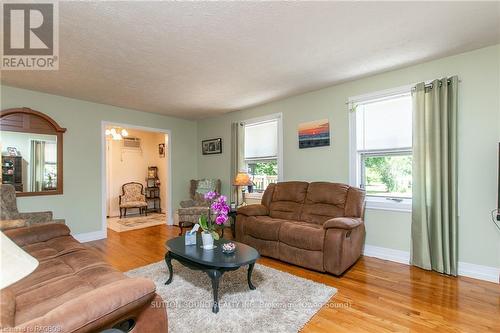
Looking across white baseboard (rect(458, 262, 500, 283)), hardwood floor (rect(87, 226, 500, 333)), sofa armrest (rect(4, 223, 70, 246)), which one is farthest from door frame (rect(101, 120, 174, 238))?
white baseboard (rect(458, 262, 500, 283))

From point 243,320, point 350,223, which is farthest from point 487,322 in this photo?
point 243,320

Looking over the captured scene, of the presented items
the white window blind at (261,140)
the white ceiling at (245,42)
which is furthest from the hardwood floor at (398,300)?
the white ceiling at (245,42)

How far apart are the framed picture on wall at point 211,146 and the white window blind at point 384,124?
3.06m

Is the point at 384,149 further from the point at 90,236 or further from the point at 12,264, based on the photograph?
the point at 90,236

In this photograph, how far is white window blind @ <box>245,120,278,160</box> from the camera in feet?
15.4

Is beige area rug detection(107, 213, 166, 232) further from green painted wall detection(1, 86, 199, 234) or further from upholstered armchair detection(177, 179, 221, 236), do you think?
upholstered armchair detection(177, 179, 221, 236)

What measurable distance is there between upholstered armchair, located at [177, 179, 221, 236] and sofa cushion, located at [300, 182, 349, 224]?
205 cm

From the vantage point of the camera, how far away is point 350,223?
9.11 feet

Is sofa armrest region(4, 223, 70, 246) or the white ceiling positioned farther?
sofa armrest region(4, 223, 70, 246)

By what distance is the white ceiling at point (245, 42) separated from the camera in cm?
199

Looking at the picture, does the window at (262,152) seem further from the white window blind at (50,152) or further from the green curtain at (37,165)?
the green curtain at (37,165)

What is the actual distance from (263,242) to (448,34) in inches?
122

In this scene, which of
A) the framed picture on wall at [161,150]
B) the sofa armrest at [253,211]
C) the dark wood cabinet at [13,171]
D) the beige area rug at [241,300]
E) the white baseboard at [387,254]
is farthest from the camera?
the framed picture on wall at [161,150]

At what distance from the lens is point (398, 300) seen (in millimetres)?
2242
